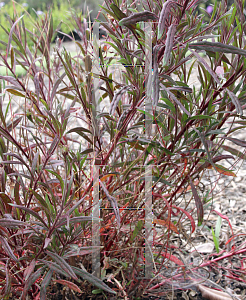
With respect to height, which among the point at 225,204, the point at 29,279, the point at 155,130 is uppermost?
the point at 155,130

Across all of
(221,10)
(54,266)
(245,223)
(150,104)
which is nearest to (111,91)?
(150,104)

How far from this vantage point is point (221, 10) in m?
0.68

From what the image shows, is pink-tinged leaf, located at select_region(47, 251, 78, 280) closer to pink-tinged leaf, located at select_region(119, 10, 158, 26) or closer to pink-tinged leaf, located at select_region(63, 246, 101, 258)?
pink-tinged leaf, located at select_region(63, 246, 101, 258)

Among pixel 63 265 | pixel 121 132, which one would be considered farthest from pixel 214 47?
pixel 63 265

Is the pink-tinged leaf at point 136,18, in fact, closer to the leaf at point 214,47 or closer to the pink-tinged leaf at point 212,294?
the leaf at point 214,47

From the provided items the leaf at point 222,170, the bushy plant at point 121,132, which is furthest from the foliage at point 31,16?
the leaf at point 222,170

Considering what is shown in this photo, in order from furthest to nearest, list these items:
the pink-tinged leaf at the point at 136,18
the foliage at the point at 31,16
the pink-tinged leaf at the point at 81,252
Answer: the foliage at the point at 31,16 < the pink-tinged leaf at the point at 81,252 < the pink-tinged leaf at the point at 136,18

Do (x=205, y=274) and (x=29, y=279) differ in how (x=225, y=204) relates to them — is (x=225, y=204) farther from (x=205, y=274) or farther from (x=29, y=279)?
(x=29, y=279)

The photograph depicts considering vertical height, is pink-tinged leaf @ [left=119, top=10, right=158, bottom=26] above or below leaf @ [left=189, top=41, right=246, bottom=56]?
above

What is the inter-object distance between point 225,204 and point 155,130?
2.69 ft

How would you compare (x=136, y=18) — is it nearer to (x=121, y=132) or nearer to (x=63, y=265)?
(x=121, y=132)

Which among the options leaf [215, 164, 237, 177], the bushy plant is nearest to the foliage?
the bushy plant

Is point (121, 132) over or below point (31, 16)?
below

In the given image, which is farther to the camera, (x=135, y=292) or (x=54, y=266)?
(x=135, y=292)
